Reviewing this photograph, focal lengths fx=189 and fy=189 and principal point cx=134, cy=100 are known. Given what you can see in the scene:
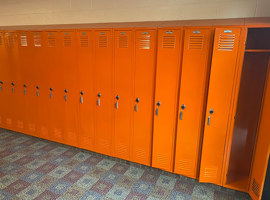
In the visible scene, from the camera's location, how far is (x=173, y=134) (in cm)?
280

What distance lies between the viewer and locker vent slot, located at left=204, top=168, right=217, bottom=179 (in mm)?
2621

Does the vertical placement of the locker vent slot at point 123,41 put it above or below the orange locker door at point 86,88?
above

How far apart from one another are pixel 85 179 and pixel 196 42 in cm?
250

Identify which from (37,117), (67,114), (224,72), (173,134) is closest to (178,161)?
(173,134)

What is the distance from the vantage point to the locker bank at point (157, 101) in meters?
2.42

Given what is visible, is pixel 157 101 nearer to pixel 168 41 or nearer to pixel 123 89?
pixel 123 89

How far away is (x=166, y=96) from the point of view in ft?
8.97

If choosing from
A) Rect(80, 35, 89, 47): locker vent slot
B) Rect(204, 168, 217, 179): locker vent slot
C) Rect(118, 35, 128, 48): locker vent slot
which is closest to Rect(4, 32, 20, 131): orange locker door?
Rect(80, 35, 89, 47): locker vent slot

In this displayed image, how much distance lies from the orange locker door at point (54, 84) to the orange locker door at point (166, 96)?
6.02ft

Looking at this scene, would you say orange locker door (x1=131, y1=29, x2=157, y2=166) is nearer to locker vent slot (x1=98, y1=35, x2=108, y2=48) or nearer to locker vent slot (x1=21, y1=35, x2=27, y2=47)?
locker vent slot (x1=98, y1=35, x2=108, y2=48)

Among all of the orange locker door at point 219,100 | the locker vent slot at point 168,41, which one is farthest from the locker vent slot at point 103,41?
the orange locker door at point 219,100

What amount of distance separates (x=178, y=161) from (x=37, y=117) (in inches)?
114

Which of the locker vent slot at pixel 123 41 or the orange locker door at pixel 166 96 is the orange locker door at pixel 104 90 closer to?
the locker vent slot at pixel 123 41

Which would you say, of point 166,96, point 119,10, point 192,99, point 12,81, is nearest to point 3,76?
point 12,81
